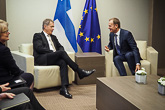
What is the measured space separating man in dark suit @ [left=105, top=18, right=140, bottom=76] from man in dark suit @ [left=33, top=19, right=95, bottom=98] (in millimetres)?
556

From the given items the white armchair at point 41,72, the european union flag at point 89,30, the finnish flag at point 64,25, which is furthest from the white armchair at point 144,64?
the white armchair at point 41,72

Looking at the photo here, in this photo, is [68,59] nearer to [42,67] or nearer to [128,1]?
[42,67]

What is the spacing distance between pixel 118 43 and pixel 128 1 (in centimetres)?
177

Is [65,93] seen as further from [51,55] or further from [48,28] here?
[48,28]

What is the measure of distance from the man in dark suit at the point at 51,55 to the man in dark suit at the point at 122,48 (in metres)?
0.56

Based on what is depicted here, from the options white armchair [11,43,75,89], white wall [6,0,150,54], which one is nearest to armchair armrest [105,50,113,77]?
white armchair [11,43,75,89]

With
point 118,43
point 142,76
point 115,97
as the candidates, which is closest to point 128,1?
point 118,43

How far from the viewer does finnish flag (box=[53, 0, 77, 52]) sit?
4.52 metres

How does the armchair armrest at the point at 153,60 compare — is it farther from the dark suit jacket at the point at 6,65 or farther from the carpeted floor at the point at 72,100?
the dark suit jacket at the point at 6,65

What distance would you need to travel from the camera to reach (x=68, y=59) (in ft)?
12.2

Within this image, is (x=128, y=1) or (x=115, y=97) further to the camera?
(x=128, y=1)

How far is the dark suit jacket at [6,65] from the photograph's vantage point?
86.0 inches

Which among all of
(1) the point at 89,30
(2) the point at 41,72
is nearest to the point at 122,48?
(1) the point at 89,30

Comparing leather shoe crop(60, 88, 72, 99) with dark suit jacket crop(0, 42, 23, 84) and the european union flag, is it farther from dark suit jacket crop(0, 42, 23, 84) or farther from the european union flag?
the european union flag
